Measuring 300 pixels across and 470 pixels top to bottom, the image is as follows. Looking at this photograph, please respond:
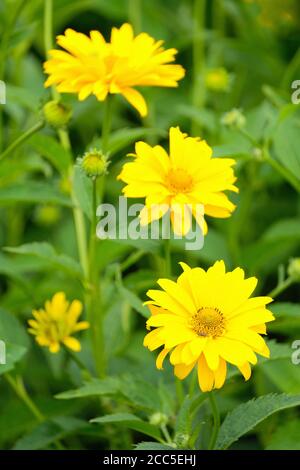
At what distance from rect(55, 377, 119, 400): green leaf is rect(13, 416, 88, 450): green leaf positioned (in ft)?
0.36

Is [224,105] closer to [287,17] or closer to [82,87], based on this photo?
[287,17]

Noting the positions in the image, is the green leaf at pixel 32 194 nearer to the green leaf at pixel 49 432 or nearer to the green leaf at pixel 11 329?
the green leaf at pixel 11 329

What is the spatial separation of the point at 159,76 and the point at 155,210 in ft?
0.59

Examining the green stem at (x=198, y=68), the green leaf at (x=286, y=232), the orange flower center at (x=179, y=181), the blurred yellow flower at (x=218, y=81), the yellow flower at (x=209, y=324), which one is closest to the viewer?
the yellow flower at (x=209, y=324)

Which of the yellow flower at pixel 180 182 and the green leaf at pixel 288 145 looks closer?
the yellow flower at pixel 180 182

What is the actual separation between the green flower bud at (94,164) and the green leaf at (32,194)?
0.48 ft

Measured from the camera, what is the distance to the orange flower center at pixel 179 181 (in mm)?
741

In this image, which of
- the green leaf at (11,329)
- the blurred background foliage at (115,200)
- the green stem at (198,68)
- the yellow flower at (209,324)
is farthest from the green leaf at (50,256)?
the green stem at (198,68)

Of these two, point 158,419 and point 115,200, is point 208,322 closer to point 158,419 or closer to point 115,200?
point 158,419

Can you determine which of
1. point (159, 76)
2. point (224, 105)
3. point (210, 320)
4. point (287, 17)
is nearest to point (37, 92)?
point (224, 105)

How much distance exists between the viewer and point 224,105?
142 cm

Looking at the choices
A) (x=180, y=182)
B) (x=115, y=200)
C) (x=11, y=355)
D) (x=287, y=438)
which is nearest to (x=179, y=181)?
(x=180, y=182)

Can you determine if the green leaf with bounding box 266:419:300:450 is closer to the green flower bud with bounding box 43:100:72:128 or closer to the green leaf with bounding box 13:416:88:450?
the green leaf with bounding box 13:416:88:450

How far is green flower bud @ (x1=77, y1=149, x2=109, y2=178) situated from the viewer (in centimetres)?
77
